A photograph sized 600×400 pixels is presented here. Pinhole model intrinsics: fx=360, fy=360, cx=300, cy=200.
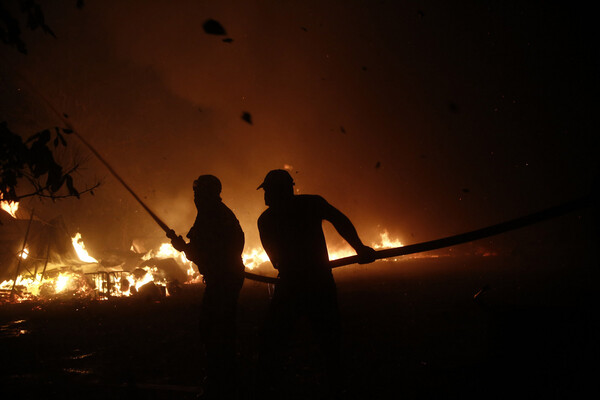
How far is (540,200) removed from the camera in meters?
27.1

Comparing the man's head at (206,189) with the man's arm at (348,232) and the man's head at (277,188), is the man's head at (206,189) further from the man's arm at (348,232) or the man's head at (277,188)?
the man's arm at (348,232)

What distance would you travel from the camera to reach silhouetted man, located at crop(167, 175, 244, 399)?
3.90 meters

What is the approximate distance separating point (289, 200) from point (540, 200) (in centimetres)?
2988

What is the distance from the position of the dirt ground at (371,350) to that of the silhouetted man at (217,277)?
0.39m

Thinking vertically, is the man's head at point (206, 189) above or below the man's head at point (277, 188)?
above

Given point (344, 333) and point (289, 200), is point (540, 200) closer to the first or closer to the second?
point (344, 333)

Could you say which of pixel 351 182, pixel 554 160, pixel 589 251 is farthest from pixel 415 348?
pixel 351 182

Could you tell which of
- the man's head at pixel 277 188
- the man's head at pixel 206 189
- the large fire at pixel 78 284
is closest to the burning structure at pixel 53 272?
the large fire at pixel 78 284

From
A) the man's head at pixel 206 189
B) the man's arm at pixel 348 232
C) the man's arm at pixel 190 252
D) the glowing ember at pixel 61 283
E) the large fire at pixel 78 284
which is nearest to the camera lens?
the man's arm at pixel 348 232

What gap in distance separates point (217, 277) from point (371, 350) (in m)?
3.10

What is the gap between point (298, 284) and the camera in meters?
3.24

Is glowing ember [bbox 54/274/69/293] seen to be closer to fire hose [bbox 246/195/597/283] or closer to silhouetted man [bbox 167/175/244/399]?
silhouetted man [bbox 167/175/244/399]

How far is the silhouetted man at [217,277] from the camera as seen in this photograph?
12.8 ft

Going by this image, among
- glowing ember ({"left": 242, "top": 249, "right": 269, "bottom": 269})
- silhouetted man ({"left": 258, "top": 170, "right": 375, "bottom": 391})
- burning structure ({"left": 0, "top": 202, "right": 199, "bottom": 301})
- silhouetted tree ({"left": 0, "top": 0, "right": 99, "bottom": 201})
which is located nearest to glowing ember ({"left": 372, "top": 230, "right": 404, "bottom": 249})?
glowing ember ({"left": 242, "top": 249, "right": 269, "bottom": 269})
